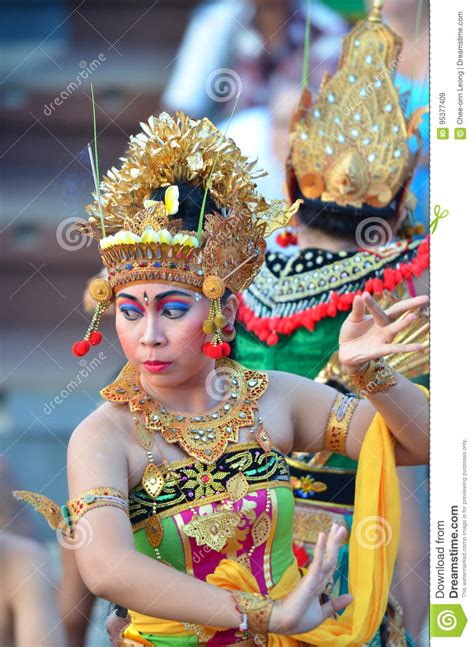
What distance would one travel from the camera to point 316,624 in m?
1.91

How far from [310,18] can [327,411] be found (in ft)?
4.99

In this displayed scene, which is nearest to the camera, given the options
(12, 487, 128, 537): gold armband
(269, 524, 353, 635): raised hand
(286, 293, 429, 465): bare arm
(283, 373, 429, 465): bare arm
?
(269, 524, 353, 635): raised hand

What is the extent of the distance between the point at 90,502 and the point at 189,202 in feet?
1.98

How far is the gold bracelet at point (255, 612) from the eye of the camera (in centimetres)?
189

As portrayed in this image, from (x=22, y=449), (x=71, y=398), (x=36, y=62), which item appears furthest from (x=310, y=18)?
(x=22, y=449)

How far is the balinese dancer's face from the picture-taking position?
2.04 m

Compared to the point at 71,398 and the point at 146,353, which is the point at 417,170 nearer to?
the point at 71,398

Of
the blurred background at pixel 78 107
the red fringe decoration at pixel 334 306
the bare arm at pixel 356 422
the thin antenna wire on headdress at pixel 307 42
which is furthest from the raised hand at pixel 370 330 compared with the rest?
the thin antenna wire on headdress at pixel 307 42

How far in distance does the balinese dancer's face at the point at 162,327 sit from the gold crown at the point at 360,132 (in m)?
1.14

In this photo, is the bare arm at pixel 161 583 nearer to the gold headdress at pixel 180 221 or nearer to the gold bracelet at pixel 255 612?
the gold bracelet at pixel 255 612

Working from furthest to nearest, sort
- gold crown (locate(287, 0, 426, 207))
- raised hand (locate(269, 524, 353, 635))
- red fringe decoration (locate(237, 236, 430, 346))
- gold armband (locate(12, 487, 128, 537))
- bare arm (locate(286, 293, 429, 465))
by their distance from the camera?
gold crown (locate(287, 0, 426, 207)) → red fringe decoration (locate(237, 236, 430, 346)) → bare arm (locate(286, 293, 429, 465)) → gold armband (locate(12, 487, 128, 537)) → raised hand (locate(269, 524, 353, 635))

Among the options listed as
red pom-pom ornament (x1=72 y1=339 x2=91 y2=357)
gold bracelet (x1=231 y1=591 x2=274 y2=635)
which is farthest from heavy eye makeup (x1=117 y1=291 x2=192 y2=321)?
gold bracelet (x1=231 y1=591 x2=274 y2=635)

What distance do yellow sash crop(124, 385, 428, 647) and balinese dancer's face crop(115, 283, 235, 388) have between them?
38 cm

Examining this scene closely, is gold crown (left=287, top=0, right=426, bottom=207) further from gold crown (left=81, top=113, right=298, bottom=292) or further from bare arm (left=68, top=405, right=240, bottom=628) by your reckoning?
bare arm (left=68, top=405, right=240, bottom=628)
